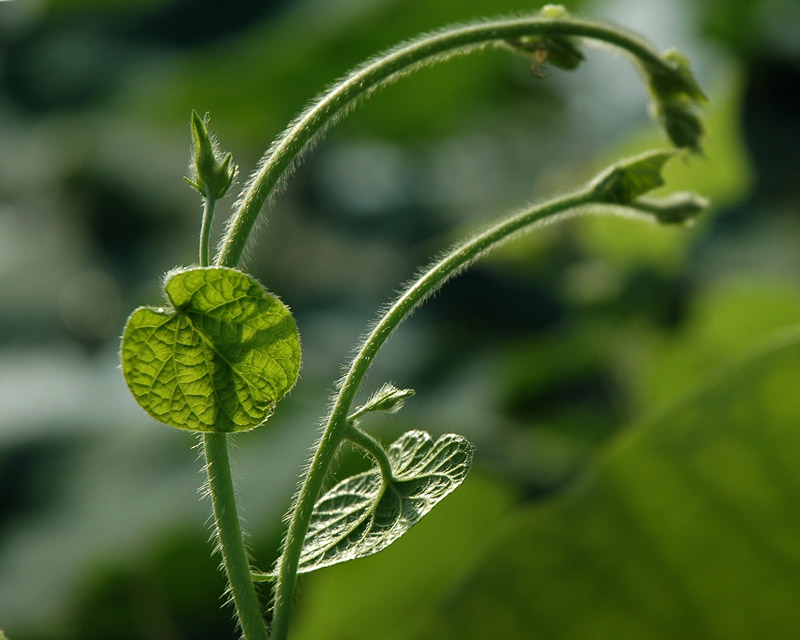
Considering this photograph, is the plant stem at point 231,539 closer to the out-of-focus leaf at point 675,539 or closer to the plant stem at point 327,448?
the plant stem at point 327,448

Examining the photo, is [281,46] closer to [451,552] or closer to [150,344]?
[451,552]

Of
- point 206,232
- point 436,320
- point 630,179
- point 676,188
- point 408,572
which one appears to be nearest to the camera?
point 206,232

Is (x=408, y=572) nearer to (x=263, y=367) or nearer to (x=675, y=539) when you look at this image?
(x=675, y=539)

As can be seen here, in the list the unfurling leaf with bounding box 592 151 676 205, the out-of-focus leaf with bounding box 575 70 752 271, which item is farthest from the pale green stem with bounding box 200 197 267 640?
the out-of-focus leaf with bounding box 575 70 752 271

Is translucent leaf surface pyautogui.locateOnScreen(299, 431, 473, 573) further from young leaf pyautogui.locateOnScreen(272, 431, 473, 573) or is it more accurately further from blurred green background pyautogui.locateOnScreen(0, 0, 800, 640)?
blurred green background pyautogui.locateOnScreen(0, 0, 800, 640)

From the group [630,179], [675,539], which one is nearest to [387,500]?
[630,179]

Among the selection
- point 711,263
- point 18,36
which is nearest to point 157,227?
point 18,36
